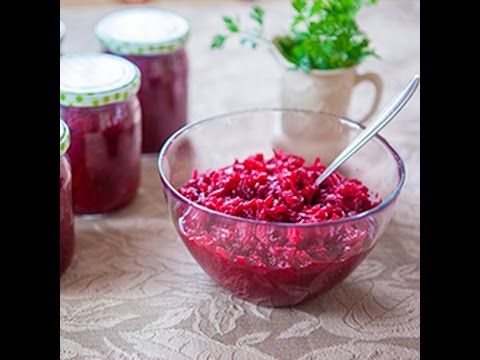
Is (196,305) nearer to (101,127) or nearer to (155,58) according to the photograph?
(101,127)

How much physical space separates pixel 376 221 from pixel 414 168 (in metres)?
0.42

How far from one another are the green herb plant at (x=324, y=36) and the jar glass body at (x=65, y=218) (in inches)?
14.1

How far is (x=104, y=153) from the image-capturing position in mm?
1312

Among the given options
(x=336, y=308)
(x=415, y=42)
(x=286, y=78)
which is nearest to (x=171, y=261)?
(x=336, y=308)

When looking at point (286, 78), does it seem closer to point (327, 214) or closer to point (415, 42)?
point (327, 214)

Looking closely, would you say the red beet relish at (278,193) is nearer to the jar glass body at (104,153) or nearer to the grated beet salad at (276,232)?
the grated beet salad at (276,232)

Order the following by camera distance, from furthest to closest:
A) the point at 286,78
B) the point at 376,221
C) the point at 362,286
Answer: the point at 286,78
the point at 362,286
the point at 376,221

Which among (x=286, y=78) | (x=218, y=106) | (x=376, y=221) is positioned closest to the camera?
(x=376, y=221)

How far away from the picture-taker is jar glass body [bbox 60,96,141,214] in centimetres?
128

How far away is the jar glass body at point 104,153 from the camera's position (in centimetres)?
128

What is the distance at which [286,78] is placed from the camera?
142 centimetres

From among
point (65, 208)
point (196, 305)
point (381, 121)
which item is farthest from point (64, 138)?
point (381, 121)

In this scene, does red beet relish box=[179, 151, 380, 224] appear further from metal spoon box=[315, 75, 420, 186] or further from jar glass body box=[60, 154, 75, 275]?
jar glass body box=[60, 154, 75, 275]

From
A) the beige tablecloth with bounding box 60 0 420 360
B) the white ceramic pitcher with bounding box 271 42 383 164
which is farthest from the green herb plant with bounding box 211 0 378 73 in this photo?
the beige tablecloth with bounding box 60 0 420 360
